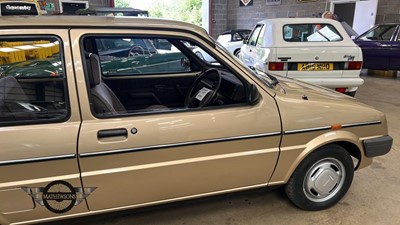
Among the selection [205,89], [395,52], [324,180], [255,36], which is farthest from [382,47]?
[205,89]

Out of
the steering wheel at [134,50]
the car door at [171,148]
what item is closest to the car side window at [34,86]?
the car door at [171,148]

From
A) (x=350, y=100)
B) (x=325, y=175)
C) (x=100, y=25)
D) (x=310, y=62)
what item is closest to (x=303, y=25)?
(x=310, y=62)

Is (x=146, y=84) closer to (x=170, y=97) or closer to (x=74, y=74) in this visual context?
(x=170, y=97)

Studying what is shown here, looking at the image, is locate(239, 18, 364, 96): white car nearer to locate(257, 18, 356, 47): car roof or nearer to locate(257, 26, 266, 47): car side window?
locate(257, 18, 356, 47): car roof

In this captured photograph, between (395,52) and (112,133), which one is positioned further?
(395,52)

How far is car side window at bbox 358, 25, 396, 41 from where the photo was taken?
8070 millimetres

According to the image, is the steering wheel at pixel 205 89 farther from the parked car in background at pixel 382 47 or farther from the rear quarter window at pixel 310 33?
the parked car in background at pixel 382 47

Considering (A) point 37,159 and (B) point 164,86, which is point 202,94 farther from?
(A) point 37,159

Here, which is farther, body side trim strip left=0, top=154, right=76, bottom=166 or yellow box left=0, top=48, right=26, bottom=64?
yellow box left=0, top=48, right=26, bottom=64

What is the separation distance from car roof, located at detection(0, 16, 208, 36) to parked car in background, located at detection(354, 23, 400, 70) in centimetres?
786

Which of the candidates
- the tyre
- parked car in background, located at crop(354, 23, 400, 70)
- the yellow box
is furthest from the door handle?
parked car in background, located at crop(354, 23, 400, 70)

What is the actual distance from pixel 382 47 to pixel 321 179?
7257 millimetres

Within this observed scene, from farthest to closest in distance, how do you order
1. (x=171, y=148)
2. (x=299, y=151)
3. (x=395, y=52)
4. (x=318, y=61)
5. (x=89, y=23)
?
(x=395, y=52), (x=318, y=61), (x=299, y=151), (x=171, y=148), (x=89, y=23)

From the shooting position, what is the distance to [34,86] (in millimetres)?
2008
